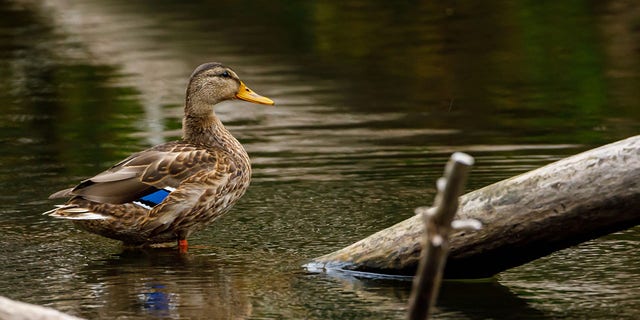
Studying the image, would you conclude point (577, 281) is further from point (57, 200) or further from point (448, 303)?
point (57, 200)

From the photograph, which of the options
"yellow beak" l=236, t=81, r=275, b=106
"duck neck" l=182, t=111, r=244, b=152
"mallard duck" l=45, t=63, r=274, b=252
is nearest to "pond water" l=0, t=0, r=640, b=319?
"mallard duck" l=45, t=63, r=274, b=252

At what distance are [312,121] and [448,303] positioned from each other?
668cm

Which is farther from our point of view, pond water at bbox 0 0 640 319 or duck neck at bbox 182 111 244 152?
duck neck at bbox 182 111 244 152

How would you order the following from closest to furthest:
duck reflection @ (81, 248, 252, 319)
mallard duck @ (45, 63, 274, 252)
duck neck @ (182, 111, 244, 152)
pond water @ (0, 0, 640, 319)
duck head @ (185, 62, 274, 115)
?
duck reflection @ (81, 248, 252, 319) < pond water @ (0, 0, 640, 319) < mallard duck @ (45, 63, 274, 252) < duck neck @ (182, 111, 244, 152) < duck head @ (185, 62, 274, 115)

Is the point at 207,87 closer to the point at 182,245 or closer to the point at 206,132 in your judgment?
the point at 206,132

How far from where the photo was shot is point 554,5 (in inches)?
848

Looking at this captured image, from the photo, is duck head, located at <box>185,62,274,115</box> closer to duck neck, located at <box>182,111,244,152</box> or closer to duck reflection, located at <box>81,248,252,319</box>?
duck neck, located at <box>182,111,244,152</box>

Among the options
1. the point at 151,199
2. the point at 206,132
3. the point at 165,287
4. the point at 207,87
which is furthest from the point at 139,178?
the point at 165,287

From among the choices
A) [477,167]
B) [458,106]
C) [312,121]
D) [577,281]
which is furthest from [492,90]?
[577,281]

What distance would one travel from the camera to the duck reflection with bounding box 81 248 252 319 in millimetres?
6773

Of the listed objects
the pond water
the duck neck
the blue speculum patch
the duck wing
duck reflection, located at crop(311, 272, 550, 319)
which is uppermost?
the duck neck

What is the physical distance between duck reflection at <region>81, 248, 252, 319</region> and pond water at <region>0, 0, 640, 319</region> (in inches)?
0.9

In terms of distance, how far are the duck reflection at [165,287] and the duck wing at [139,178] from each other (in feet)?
1.33

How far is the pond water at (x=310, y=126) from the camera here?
7125 mm
